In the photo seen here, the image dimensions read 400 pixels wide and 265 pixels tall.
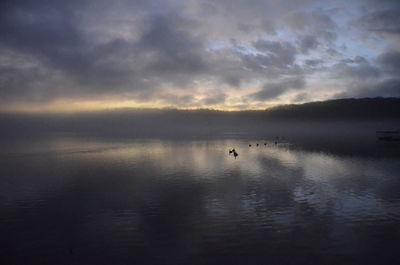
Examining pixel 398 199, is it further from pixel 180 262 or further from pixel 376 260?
pixel 180 262

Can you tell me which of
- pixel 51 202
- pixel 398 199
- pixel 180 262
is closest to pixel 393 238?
pixel 398 199

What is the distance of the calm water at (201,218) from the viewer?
14688 mm

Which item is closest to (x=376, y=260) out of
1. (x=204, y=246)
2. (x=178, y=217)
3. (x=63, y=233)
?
(x=204, y=246)

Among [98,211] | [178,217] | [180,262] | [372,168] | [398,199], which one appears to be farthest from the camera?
[372,168]

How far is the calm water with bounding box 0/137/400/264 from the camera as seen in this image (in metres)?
14.7

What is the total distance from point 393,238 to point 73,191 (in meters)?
28.3

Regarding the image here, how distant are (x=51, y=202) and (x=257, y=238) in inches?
755

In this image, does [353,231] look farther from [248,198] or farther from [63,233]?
[63,233]

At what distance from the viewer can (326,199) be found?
24141 mm

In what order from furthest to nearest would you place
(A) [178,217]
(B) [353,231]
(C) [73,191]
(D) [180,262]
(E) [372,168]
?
(E) [372,168], (C) [73,191], (A) [178,217], (B) [353,231], (D) [180,262]

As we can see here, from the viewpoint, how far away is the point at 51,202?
79.9ft

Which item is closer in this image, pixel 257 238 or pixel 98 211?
pixel 257 238

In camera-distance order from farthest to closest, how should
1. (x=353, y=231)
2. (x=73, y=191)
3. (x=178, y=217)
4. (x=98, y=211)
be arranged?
(x=73, y=191)
(x=98, y=211)
(x=178, y=217)
(x=353, y=231)

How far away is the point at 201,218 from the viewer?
777 inches
